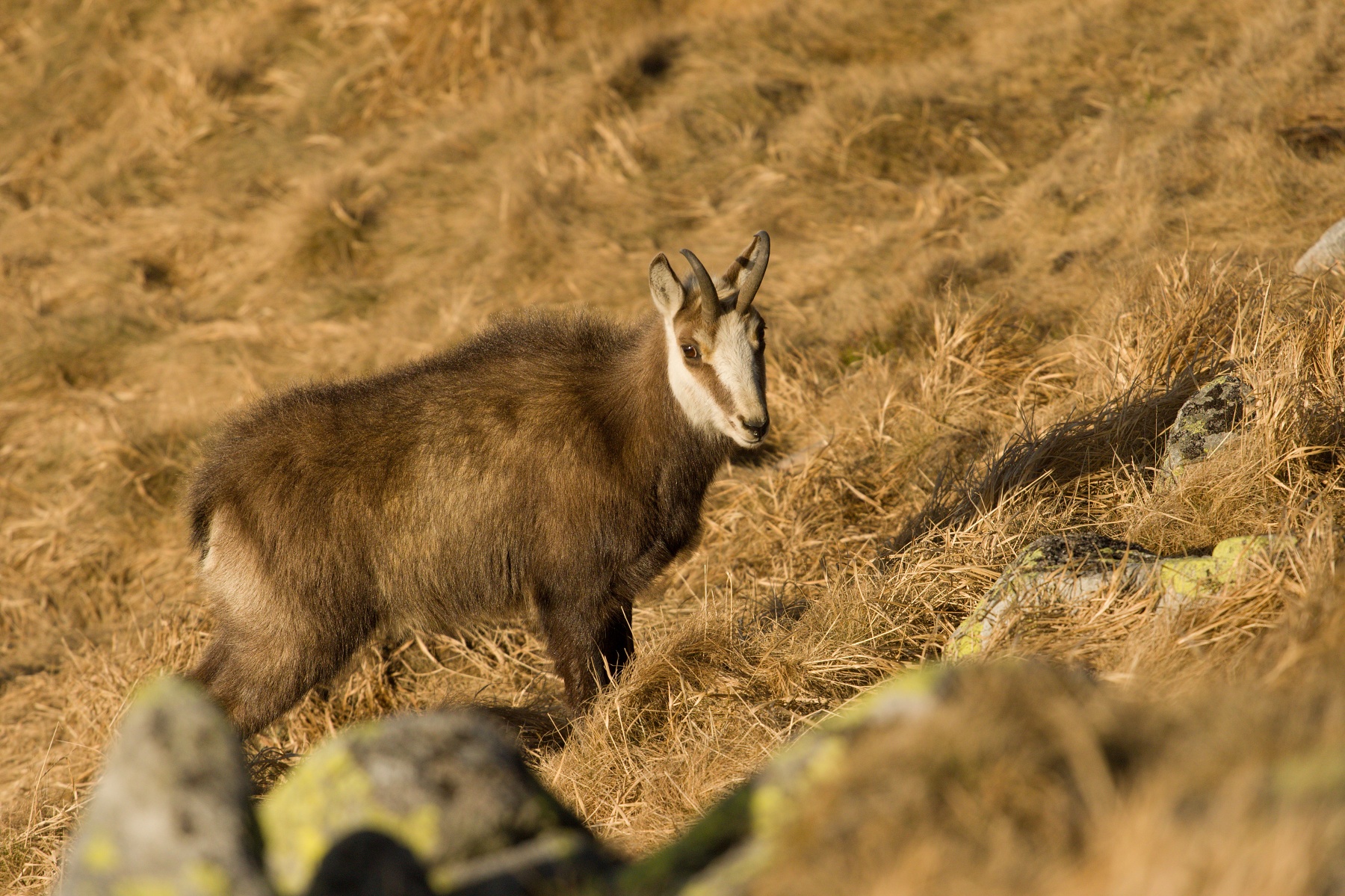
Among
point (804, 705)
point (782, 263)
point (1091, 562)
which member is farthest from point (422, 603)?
point (782, 263)

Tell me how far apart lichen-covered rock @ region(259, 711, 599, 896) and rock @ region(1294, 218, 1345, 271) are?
477 centimetres

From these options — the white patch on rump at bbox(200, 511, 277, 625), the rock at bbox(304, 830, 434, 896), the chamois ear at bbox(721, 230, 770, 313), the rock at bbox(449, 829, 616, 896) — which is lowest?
the white patch on rump at bbox(200, 511, 277, 625)

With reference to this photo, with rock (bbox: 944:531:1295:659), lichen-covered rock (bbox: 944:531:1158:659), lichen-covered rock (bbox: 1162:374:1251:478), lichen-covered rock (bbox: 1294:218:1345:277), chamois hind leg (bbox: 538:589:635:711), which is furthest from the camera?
lichen-covered rock (bbox: 1294:218:1345:277)

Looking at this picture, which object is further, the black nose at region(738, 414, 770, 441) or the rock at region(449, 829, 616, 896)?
the black nose at region(738, 414, 770, 441)

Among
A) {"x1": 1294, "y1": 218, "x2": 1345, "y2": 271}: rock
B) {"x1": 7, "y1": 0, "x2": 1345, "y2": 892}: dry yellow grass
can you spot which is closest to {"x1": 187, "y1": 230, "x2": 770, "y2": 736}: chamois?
{"x1": 7, "y1": 0, "x2": 1345, "y2": 892}: dry yellow grass

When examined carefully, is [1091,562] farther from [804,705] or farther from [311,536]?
[311,536]

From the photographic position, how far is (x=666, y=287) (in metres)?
4.47

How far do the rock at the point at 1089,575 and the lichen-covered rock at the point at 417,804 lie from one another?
6.27 ft

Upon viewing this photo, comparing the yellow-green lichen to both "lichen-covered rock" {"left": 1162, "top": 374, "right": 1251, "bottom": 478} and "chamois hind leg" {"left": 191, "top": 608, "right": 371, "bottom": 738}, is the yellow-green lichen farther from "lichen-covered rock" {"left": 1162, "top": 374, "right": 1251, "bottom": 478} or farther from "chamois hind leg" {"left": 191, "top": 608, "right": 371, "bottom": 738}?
"lichen-covered rock" {"left": 1162, "top": 374, "right": 1251, "bottom": 478}

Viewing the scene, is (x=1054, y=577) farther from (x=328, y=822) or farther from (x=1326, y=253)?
(x=1326, y=253)

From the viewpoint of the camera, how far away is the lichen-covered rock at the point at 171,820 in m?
1.86

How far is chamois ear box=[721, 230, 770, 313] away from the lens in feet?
14.8

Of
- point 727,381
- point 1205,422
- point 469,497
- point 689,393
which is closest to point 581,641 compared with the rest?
point 469,497

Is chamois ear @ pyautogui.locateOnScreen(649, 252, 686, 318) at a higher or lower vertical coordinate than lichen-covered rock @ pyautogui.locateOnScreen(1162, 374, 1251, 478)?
higher
